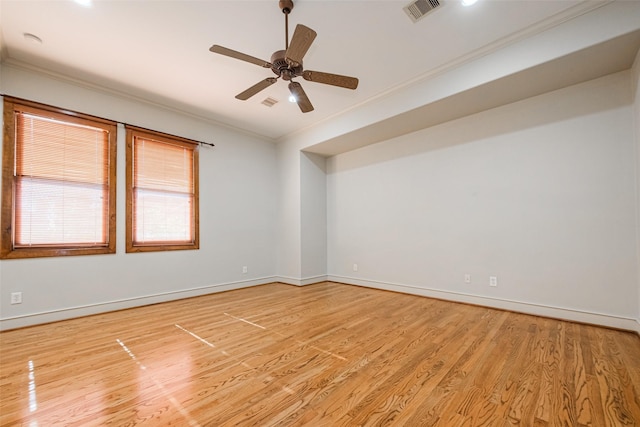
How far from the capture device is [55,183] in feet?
10.7

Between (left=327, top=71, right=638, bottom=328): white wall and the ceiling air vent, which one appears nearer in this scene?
(left=327, top=71, right=638, bottom=328): white wall

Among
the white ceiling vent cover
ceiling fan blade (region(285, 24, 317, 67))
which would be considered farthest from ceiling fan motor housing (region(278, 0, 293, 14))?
the white ceiling vent cover

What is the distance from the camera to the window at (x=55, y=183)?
2.99 meters

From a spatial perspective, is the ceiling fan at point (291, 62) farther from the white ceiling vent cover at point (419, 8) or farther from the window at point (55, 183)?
the window at point (55, 183)

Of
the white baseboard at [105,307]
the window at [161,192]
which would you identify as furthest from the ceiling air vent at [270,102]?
the white baseboard at [105,307]

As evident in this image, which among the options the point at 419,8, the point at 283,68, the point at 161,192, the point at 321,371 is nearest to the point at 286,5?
the point at 283,68

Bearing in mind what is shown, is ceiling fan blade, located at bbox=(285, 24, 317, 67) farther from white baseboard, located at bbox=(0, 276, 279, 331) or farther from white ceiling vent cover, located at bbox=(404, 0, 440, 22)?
white baseboard, located at bbox=(0, 276, 279, 331)

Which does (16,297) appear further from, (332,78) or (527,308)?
(527,308)

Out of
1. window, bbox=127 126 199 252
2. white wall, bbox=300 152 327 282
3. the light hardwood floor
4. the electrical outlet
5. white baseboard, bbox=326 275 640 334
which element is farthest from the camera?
white wall, bbox=300 152 327 282

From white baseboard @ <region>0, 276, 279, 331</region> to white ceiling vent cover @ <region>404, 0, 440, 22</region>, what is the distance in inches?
181

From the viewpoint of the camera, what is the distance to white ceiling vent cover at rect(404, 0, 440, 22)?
91.0 inches

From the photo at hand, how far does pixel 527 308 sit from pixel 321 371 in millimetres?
2849

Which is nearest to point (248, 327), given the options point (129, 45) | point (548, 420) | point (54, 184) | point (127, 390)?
point (127, 390)

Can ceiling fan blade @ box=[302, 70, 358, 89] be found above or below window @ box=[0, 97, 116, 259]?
above
